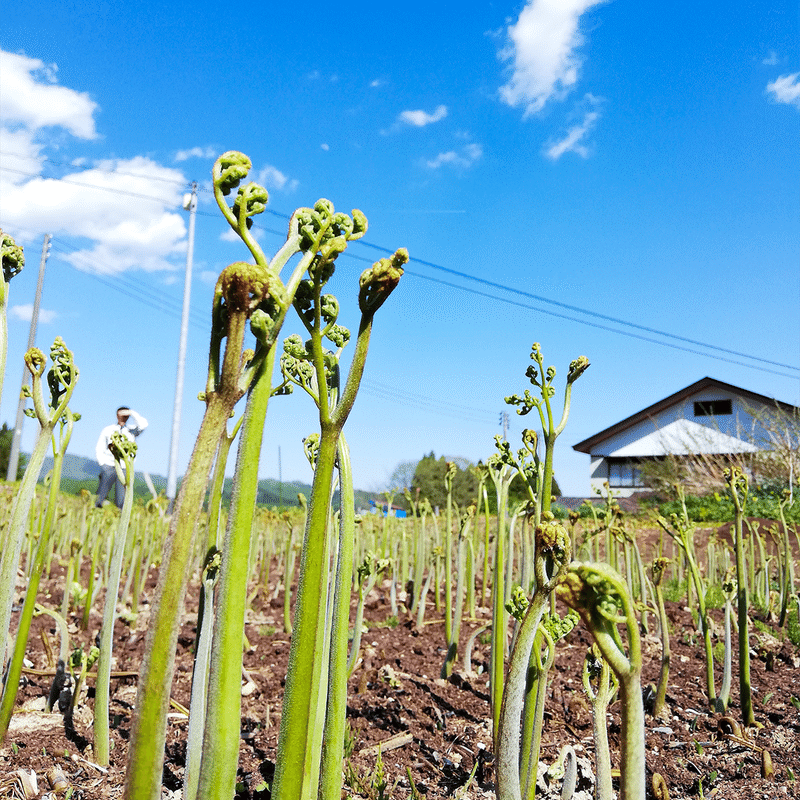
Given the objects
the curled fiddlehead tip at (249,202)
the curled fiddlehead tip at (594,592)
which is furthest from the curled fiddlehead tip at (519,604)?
the curled fiddlehead tip at (249,202)

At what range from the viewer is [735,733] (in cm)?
292

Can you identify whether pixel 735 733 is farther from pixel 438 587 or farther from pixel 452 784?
pixel 438 587

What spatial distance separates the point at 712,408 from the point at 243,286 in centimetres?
4174

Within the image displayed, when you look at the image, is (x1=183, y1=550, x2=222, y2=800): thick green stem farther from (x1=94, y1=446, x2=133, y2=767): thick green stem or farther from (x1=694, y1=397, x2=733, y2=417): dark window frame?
(x1=694, y1=397, x2=733, y2=417): dark window frame

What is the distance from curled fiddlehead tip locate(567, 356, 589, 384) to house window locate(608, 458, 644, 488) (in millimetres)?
39983

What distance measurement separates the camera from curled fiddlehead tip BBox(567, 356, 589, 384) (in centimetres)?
224

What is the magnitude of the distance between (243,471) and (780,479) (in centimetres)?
2844

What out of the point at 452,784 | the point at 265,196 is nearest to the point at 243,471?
the point at 265,196

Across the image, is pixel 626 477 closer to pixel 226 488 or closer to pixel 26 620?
pixel 226 488

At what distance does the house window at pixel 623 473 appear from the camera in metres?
40.0

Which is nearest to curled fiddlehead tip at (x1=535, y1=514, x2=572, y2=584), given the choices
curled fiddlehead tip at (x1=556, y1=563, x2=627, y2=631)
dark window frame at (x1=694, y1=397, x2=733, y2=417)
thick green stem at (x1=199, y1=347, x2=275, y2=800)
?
curled fiddlehead tip at (x1=556, y1=563, x2=627, y2=631)

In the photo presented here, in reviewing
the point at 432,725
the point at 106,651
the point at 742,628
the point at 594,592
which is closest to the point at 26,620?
the point at 106,651

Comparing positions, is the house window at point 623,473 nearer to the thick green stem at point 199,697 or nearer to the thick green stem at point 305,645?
the thick green stem at point 199,697

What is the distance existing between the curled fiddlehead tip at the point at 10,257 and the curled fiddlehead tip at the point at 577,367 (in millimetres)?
1756
